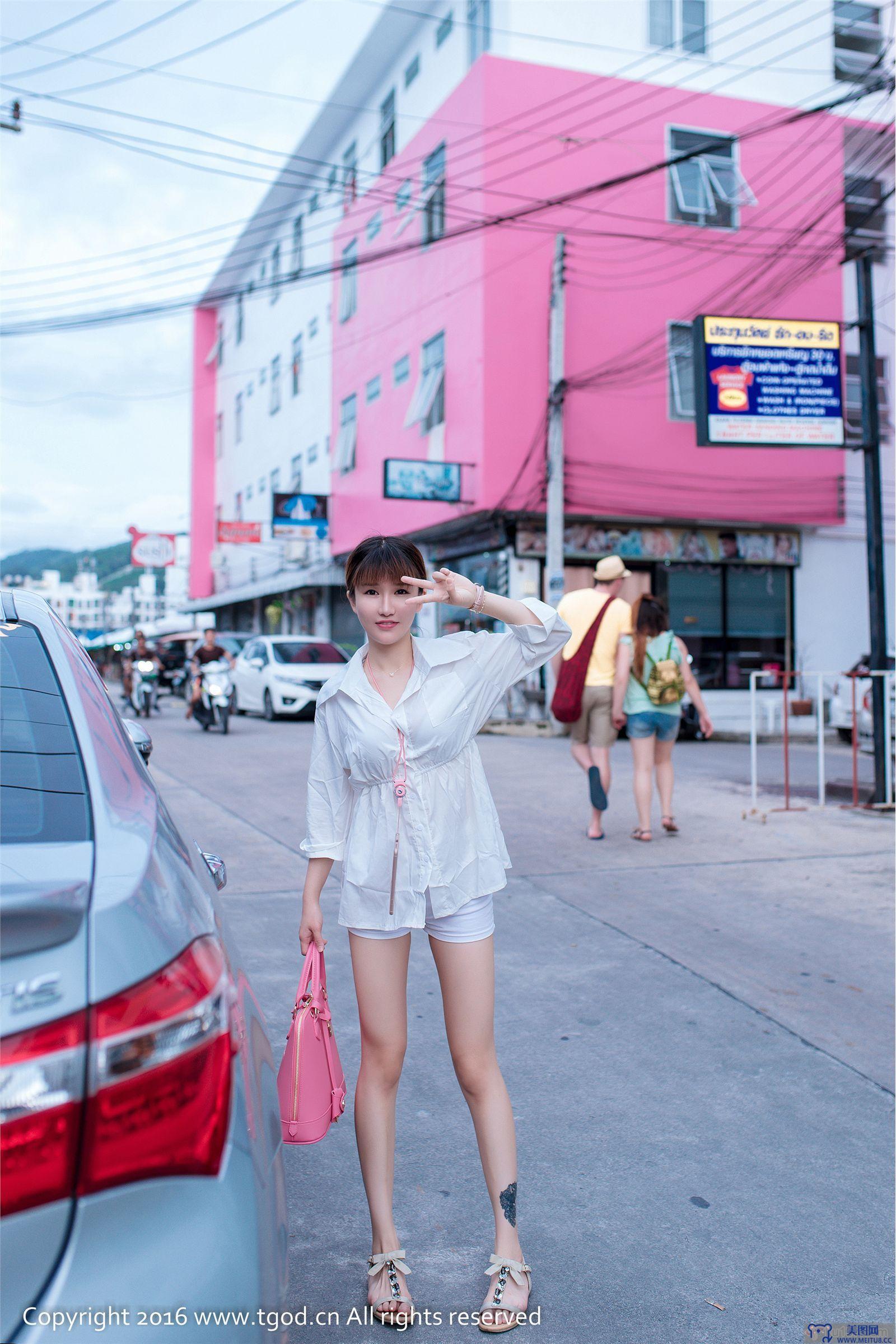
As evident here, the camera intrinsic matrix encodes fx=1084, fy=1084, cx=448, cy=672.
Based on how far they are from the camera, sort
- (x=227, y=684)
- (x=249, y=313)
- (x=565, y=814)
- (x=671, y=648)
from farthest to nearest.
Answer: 1. (x=249, y=313)
2. (x=227, y=684)
3. (x=565, y=814)
4. (x=671, y=648)

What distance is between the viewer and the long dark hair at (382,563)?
2.52 metres

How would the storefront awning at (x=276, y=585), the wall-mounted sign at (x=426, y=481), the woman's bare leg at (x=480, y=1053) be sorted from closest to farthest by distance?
the woman's bare leg at (x=480, y=1053) < the wall-mounted sign at (x=426, y=481) < the storefront awning at (x=276, y=585)

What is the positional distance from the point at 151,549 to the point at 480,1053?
37150mm

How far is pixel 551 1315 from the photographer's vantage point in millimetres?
2432

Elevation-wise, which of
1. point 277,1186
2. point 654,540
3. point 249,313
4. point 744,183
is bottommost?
point 277,1186

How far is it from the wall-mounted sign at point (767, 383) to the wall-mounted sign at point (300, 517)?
12212 mm

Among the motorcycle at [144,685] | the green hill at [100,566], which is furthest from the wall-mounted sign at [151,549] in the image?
the green hill at [100,566]

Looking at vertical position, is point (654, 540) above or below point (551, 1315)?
above

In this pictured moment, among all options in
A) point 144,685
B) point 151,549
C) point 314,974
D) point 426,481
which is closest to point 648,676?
point 314,974

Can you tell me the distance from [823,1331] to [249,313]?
37799 mm

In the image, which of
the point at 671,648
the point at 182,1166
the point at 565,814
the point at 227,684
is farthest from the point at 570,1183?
the point at 227,684

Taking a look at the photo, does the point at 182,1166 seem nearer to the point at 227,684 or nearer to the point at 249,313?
the point at 227,684

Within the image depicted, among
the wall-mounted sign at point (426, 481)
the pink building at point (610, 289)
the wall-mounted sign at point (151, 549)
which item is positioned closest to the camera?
the pink building at point (610, 289)

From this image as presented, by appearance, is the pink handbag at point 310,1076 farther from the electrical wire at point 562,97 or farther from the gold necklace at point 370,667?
the electrical wire at point 562,97
